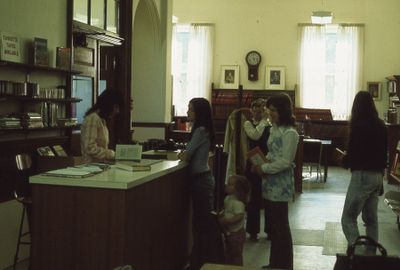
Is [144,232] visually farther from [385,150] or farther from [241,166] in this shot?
[241,166]

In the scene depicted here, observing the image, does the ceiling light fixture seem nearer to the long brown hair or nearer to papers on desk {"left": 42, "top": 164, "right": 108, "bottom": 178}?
the long brown hair

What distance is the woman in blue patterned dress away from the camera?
4.95 meters

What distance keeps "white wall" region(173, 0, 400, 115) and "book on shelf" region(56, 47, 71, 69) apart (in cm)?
A: 1082

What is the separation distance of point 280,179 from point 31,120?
2.73 meters

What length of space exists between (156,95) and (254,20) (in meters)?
6.35

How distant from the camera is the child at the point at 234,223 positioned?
504cm

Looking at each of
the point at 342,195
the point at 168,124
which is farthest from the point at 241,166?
the point at 168,124

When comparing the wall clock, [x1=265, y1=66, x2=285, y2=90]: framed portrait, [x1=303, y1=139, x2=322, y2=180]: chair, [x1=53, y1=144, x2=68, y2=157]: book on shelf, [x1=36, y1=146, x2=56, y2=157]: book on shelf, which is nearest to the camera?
[x1=36, y1=146, x2=56, y2=157]: book on shelf

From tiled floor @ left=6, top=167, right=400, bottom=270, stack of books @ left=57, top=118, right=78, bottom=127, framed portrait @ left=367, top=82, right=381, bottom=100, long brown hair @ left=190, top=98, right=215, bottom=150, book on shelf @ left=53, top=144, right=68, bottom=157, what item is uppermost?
framed portrait @ left=367, top=82, right=381, bottom=100

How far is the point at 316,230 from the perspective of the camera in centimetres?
753

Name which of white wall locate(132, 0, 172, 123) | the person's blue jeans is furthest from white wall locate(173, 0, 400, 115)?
the person's blue jeans

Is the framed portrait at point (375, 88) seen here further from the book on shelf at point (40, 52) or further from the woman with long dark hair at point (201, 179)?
the woman with long dark hair at point (201, 179)

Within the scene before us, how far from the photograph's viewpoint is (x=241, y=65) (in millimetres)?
17453

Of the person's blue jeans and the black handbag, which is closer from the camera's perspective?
the black handbag
